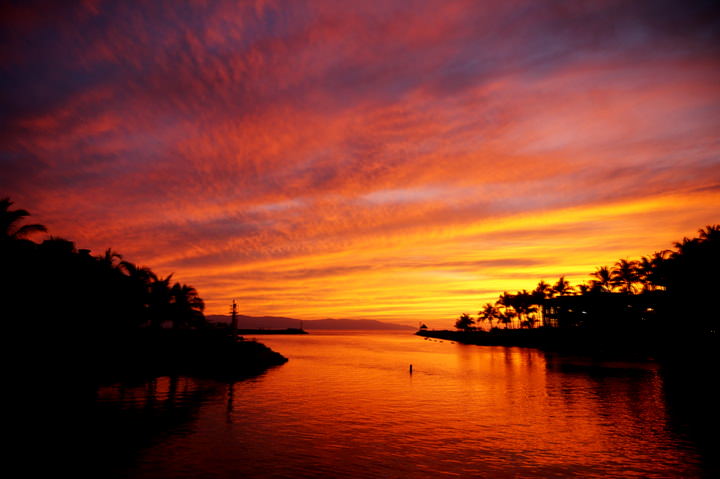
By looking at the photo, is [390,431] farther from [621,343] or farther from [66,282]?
[621,343]

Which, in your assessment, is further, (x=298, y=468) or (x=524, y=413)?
(x=524, y=413)

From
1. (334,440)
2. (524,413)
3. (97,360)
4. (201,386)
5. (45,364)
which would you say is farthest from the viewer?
(97,360)

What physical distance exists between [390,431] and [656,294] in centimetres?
7772

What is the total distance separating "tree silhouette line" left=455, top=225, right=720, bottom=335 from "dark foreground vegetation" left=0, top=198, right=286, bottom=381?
58.6 metres

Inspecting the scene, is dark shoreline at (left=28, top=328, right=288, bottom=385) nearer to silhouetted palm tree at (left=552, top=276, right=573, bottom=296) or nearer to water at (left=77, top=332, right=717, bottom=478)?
water at (left=77, top=332, right=717, bottom=478)

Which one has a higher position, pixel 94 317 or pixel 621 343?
→ pixel 94 317

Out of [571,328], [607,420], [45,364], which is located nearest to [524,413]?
[607,420]

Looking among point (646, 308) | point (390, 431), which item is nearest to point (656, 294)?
point (646, 308)

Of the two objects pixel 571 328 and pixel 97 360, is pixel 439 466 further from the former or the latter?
pixel 571 328

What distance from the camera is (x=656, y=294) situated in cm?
8006

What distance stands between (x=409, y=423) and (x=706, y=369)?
49209mm

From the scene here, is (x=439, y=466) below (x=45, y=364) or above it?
Result: below

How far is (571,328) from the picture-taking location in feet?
345

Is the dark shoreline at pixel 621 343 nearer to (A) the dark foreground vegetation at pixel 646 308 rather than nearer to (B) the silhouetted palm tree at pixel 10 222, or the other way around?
(A) the dark foreground vegetation at pixel 646 308
